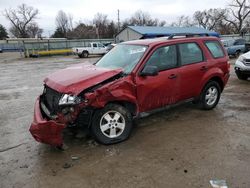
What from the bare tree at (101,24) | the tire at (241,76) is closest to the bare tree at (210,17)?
the bare tree at (101,24)

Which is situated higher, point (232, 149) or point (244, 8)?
point (244, 8)

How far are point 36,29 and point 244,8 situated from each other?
240 ft

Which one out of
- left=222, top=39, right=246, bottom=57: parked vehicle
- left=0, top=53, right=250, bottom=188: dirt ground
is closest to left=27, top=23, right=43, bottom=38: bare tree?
left=222, top=39, right=246, bottom=57: parked vehicle

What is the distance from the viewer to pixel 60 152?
4.10 m

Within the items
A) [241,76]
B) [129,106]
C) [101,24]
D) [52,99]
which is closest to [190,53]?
[129,106]

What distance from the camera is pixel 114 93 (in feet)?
13.4

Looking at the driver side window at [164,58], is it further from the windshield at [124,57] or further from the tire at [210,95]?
the tire at [210,95]

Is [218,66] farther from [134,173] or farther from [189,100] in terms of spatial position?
[134,173]

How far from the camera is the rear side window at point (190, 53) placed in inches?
204

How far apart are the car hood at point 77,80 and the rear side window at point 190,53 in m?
1.60

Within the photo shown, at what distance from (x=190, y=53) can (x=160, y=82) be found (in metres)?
1.18

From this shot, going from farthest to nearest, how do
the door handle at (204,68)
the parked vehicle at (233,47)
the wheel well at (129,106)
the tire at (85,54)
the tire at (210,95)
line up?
the tire at (85,54), the parked vehicle at (233,47), the tire at (210,95), the door handle at (204,68), the wheel well at (129,106)

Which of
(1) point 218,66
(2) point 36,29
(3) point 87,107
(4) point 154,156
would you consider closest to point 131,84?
(3) point 87,107

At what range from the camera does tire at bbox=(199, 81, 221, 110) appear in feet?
19.0
